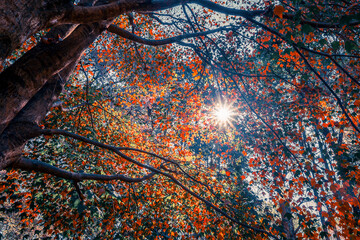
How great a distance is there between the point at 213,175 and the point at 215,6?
6.06m

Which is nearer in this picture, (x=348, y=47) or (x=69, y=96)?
(x=348, y=47)

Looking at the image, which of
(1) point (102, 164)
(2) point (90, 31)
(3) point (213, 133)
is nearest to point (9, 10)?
(2) point (90, 31)

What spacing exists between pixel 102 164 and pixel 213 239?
166 inches

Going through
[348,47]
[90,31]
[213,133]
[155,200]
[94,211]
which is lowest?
[94,211]

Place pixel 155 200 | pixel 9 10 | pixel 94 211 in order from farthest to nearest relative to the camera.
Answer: pixel 155 200
pixel 94 211
pixel 9 10

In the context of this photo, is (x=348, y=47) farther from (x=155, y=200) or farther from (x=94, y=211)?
(x=155, y=200)

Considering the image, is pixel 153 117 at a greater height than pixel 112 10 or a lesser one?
greater

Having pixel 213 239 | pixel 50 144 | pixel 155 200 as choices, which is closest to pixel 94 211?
pixel 155 200

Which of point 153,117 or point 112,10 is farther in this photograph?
point 153,117

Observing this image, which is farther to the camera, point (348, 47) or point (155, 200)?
point (155, 200)

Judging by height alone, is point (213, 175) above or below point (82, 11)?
above

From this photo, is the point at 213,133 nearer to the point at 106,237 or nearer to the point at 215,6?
the point at 106,237

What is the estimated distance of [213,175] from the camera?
22.5 ft

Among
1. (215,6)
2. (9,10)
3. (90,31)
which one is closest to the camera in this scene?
(9,10)
